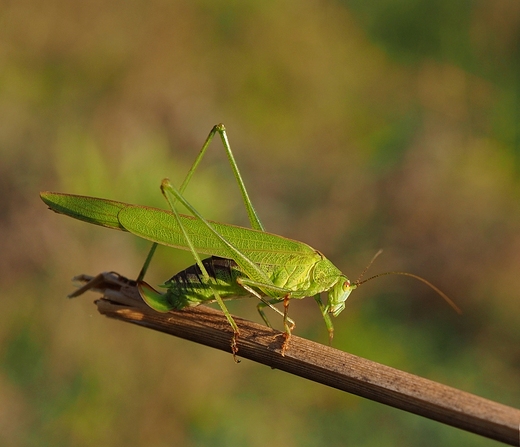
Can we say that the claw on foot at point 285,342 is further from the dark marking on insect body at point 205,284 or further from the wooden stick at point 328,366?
the dark marking on insect body at point 205,284

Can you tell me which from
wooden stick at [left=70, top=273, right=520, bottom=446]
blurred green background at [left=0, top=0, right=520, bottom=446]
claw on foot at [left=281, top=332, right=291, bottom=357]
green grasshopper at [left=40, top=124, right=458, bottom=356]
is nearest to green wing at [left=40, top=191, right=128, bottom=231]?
green grasshopper at [left=40, top=124, right=458, bottom=356]

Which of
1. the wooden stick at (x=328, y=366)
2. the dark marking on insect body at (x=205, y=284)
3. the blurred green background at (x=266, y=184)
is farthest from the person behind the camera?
the blurred green background at (x=266, y=184)

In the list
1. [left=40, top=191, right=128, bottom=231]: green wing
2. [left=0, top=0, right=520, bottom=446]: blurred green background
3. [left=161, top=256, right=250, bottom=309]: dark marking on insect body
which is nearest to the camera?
[left=40, top=191, right=128, bottom=231]: green wing

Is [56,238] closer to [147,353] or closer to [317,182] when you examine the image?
[147,353]

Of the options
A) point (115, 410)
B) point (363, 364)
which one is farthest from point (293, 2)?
point (363, 364)

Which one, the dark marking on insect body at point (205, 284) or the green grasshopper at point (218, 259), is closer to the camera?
the green grasshopper at point (218, 259)

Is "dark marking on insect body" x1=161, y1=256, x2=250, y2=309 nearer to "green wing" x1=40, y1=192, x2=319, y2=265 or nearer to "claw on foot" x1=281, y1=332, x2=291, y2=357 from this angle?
"green wing" x1=40, y1=192, x2=319, y2=265

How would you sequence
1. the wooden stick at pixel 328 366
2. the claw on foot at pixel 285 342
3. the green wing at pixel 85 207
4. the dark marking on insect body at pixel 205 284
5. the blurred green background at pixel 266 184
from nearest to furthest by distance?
the wooden stick at pixel 328 366 < the claw on foot at pixel 285 342 < the green wing at pixel 85 207 < the dark marking on insect body at pixel 205 284 < the blurred green background at pixel 266 184

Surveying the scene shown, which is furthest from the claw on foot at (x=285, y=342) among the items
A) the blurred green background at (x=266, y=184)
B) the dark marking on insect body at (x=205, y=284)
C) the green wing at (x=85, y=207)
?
the blurred green background at (x=266, y=184)
